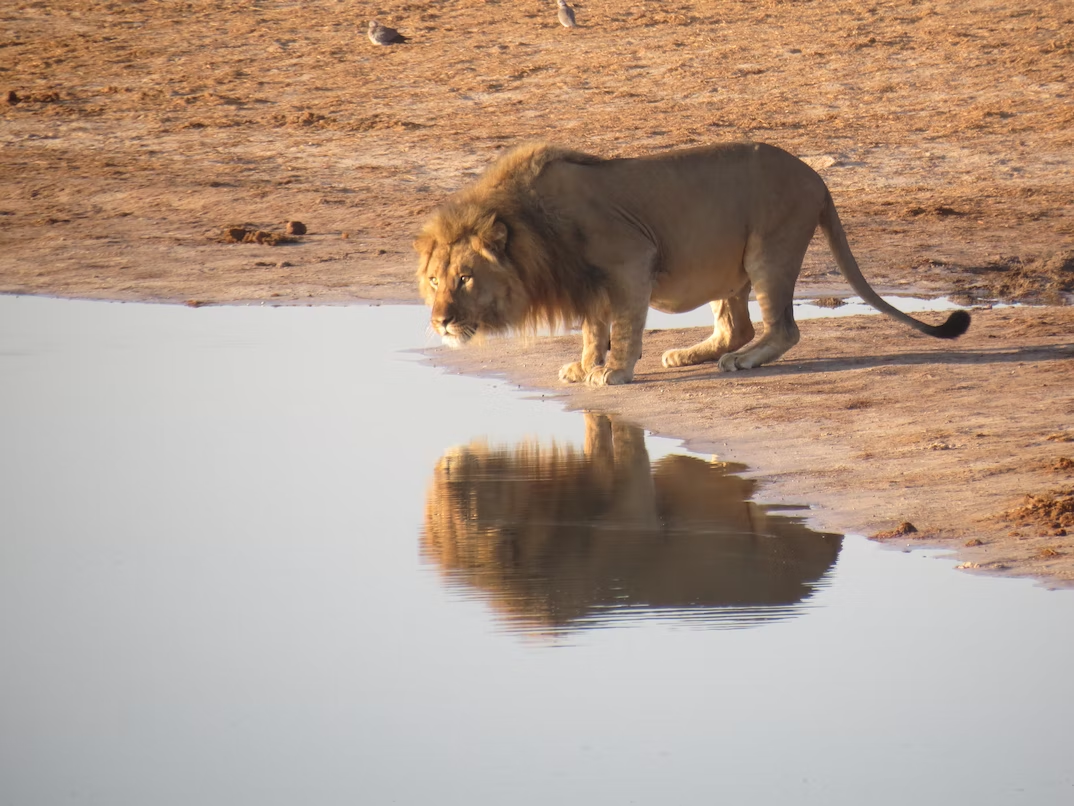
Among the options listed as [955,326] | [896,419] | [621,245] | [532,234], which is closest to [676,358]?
[621,245]

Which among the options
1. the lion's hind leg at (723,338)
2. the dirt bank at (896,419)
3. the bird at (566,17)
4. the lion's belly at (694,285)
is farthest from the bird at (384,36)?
→ the lion's belly at (694,285)

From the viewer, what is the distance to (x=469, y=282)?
26.5 ft

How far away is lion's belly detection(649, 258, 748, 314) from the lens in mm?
8555

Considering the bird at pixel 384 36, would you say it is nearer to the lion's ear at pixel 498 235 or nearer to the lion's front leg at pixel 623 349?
the lion's front leg at pixel 623 349

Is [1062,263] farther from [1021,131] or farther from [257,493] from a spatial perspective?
[257,493]

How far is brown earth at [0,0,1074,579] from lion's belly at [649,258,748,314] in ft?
1.26

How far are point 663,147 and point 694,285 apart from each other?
24.1ft

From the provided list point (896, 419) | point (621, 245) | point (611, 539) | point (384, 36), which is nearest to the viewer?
point (611, 539)

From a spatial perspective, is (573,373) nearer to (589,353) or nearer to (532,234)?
(589,353)

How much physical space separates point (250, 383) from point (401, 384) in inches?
28.6

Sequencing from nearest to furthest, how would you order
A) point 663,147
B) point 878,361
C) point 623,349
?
point 623,349, point 878,361, point 663,147

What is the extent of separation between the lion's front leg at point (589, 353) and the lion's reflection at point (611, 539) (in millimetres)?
1436

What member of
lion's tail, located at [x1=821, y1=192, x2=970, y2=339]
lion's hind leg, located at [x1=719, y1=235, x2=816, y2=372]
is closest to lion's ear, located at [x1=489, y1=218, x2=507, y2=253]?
lion's hind leg, located at [x1=719, y1=235, x2=816, y2=372]

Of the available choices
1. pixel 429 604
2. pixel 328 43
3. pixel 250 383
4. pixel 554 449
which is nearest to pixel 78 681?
pixel 429 604
